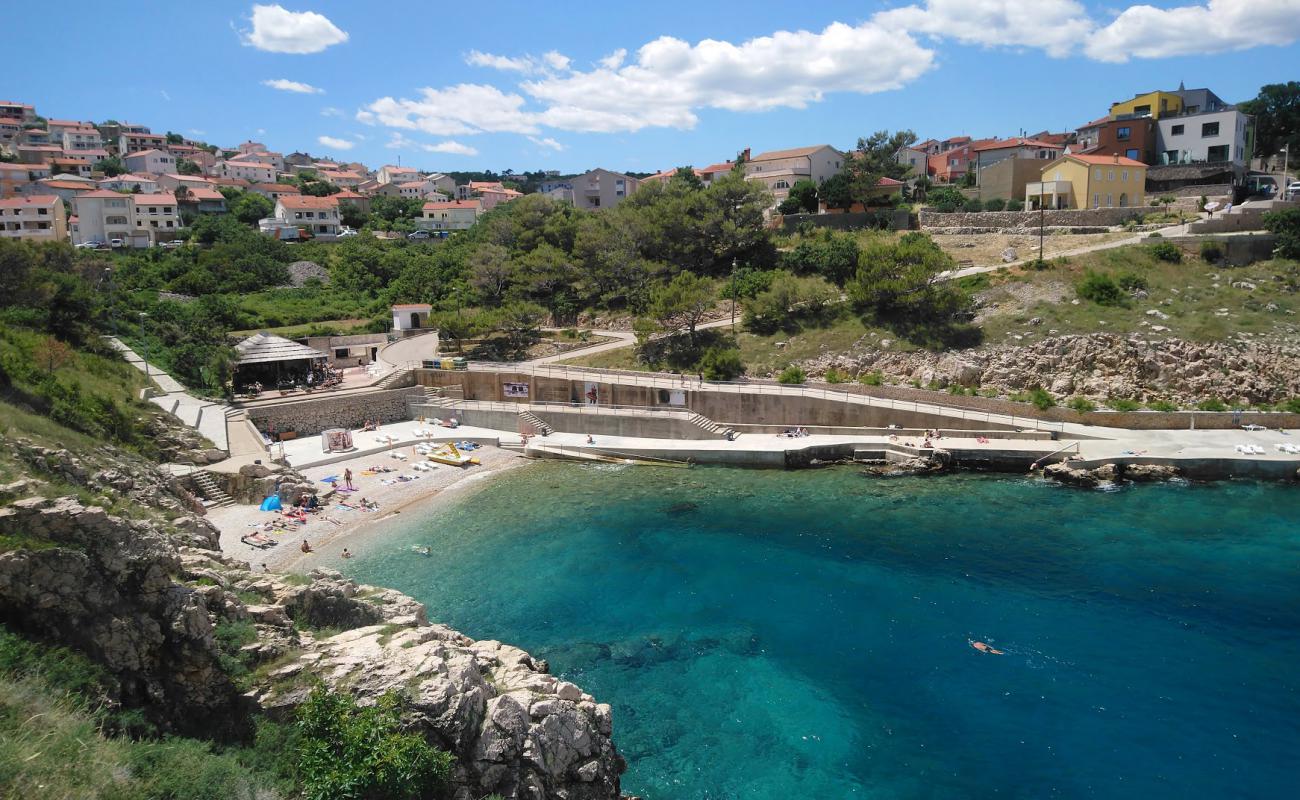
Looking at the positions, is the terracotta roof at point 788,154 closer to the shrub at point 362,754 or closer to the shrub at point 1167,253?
the shrub at point 1167,253

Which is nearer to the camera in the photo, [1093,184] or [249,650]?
[249,650]

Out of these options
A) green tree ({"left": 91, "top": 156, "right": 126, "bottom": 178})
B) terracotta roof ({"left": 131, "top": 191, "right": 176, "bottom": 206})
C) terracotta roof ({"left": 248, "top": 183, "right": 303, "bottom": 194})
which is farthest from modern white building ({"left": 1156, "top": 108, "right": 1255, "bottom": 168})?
green tree ({"left": 91, "top": 156, "right": 126, "bottom": 178})

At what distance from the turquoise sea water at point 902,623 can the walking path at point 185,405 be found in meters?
9.94

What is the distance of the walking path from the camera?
1183 inches

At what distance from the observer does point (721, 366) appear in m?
40.3

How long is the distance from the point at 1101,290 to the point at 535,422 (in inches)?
1219

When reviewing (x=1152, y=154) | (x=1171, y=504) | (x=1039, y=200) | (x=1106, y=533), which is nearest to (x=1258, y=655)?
(x=1106, y=533)

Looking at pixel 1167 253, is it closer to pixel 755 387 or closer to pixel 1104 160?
pixel 1104 160

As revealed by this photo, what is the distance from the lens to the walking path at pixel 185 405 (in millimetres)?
30047

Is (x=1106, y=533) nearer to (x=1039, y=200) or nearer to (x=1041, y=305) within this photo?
(x=1041, y=305)

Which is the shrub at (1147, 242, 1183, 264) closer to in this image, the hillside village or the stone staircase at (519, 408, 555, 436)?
the hillside village

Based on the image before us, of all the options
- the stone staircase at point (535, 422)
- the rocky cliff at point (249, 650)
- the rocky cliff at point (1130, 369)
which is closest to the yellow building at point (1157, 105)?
the rocky cliff at point (1130, 369)

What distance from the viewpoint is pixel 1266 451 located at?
30016mm

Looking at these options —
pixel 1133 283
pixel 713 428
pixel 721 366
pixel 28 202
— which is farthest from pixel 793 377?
pixel 28 202
